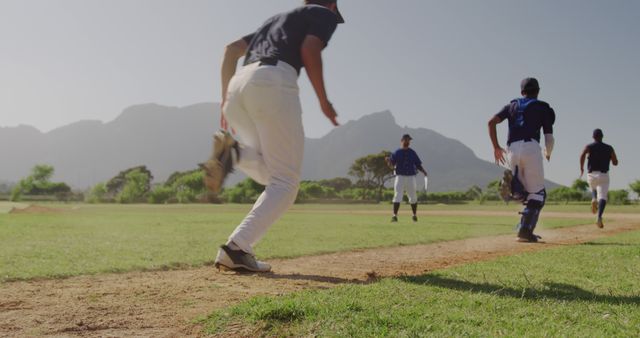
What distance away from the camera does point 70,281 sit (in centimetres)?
368

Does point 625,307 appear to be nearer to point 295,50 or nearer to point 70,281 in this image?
point 295,50

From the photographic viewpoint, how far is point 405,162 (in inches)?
543

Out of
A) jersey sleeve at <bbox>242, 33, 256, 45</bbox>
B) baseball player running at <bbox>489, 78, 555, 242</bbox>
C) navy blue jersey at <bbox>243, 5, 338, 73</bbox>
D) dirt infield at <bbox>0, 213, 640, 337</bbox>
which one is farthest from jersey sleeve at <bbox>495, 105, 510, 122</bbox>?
jersey sleeve at <bbox>242, 33, 256, 45</bbox>

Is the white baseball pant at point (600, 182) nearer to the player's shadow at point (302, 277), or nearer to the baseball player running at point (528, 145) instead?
the baseball player running at point (528, 145)

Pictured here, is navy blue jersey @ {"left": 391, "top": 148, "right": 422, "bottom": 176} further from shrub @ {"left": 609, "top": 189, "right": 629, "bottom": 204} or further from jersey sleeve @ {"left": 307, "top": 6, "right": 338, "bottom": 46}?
shrub @ {"left": 609, "top": 189, "right": 629, "bottom": 204}

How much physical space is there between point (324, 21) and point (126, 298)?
238 cm

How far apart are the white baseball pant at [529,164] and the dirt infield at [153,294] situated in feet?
8.44

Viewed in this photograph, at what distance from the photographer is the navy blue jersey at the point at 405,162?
45.1 ft

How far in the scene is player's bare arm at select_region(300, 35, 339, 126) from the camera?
147 inches

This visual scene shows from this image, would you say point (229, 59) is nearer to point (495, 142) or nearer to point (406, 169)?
point (495, 142)

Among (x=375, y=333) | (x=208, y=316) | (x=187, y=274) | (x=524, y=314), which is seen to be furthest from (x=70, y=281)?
(x=524, y=314)

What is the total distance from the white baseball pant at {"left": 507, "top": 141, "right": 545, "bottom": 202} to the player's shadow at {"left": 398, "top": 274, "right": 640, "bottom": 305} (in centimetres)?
421

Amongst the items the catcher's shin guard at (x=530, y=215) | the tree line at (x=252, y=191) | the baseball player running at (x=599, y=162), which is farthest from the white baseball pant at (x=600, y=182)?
the tree line at (x=252, y=191)

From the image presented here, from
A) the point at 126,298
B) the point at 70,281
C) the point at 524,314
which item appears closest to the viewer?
the point at 524,314
